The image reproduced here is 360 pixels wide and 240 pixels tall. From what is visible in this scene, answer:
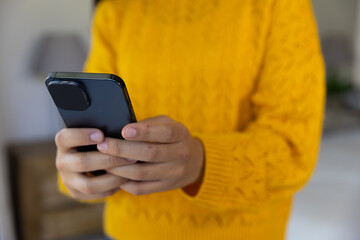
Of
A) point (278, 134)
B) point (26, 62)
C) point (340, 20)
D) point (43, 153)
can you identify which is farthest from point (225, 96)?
point (340, 20)

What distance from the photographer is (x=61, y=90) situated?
1.27ft

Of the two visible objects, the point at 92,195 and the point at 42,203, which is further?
the point at 42,203

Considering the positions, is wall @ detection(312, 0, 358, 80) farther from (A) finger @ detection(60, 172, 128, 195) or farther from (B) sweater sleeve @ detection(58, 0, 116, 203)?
(A) finger @ detection(60, 172, 128, 195)

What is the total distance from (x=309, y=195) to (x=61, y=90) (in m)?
1.63

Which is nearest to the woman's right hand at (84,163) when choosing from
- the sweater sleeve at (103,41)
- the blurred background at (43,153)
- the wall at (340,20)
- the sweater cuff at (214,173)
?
the sweater cuff at (214,173)

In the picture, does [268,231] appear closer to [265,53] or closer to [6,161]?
[265,53]

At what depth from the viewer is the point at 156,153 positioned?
419mm

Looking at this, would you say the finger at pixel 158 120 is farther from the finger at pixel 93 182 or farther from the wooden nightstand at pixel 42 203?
the wooden nightstand at pixel 42 203

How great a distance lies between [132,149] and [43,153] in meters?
1.48

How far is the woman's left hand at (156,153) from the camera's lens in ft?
1.33

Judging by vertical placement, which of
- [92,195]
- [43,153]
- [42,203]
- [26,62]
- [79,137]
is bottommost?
[42,203]

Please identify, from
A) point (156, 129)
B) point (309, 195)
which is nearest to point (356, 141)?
point (309, 195)

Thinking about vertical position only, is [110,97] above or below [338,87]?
above

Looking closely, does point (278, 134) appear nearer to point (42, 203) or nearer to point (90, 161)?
point (90, 161)
